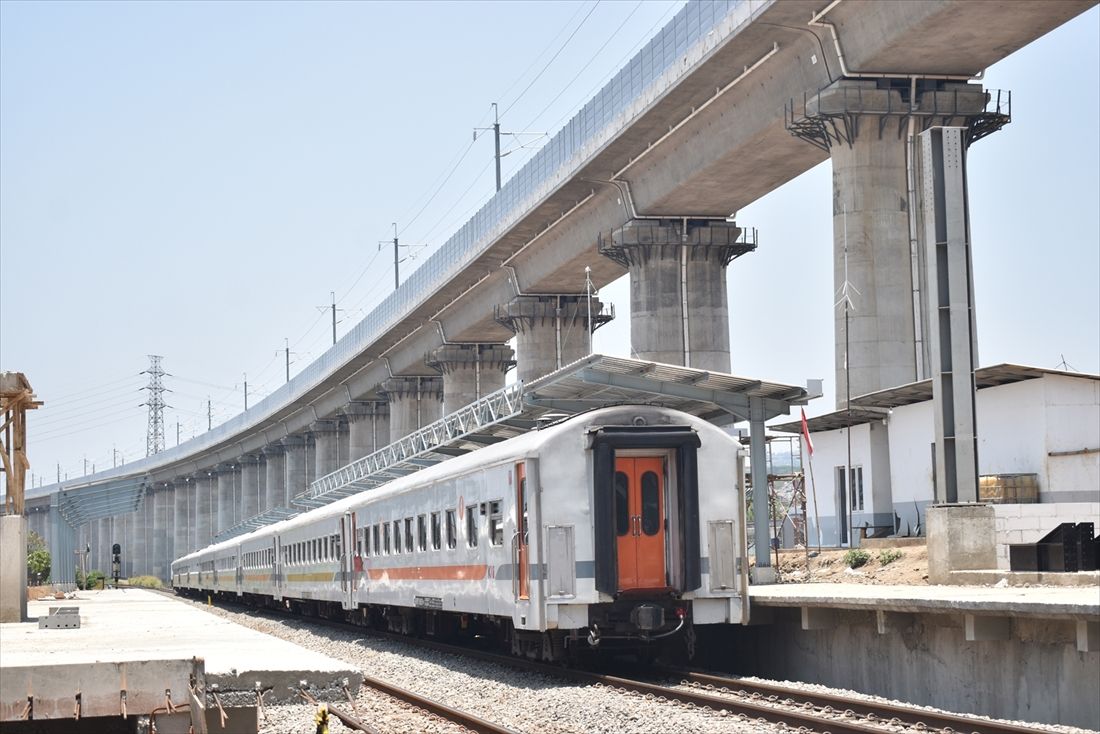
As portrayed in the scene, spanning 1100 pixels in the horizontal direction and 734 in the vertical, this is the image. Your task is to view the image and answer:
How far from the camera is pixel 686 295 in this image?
50.2m

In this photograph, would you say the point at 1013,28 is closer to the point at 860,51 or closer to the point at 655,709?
the point at 860,51

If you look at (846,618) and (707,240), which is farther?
(707,240)

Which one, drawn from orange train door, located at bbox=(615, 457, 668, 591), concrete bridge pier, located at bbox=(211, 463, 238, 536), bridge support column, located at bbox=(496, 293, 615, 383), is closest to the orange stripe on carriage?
orange train door, located at bbox=(615, 457, 668, 591)

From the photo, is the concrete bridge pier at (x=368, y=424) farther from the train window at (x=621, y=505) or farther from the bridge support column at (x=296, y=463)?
the train window at (x=621, y=505)

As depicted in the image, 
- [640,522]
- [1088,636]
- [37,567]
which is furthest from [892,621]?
[37,567]

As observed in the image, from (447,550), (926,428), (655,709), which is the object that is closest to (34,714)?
(655,709)

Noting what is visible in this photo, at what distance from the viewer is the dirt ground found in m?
27.0

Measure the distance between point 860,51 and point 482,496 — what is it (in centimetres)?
1749

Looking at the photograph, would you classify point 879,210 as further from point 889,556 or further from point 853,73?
point 889,556

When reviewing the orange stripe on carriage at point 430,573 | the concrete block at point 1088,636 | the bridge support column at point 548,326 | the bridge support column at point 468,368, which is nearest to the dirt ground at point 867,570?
the orange stripe on carriage at point 430,573

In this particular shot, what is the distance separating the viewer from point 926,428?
113 ft

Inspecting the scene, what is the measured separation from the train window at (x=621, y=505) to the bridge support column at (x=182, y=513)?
453 ft

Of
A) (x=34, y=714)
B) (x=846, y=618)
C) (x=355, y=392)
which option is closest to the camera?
(x=34, y=714)

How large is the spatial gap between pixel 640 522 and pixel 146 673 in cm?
732
